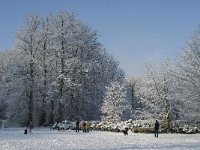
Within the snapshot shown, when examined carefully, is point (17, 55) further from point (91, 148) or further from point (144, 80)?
point (91, 148)

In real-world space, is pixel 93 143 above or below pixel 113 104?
below

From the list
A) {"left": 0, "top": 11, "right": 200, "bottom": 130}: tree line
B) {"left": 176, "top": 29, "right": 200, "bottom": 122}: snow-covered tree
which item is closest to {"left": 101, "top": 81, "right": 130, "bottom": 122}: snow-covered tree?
{"left": 0, "top": 11, "right": 200, "bottom": 130}: tree line

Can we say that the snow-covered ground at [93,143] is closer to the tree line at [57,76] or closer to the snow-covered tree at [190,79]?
the snow-covered tree at [190,79]

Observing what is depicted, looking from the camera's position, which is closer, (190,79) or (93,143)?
(93,143)

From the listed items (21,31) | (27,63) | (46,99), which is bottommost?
(46,99)

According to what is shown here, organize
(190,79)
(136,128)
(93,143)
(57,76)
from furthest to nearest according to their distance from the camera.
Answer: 1. (57,76)
2. (136,128)
3. (190,79)
4. (93,143)

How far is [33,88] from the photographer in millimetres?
58000

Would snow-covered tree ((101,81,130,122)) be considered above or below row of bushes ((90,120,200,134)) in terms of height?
above

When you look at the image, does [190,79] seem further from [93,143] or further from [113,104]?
[113,104]

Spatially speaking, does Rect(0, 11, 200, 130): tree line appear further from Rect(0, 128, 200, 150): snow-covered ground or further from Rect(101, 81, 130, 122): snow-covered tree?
Rect(0, 128, 200, 150): snow-covered ground

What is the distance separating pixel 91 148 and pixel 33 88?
33547 millimetres

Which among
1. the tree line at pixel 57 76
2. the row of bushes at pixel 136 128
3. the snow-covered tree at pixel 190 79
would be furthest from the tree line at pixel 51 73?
the snow-covered tree at pixel 190 79

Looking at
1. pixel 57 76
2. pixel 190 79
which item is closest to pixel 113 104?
pixel 57 76

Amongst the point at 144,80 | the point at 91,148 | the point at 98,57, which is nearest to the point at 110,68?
the point at 98,57
